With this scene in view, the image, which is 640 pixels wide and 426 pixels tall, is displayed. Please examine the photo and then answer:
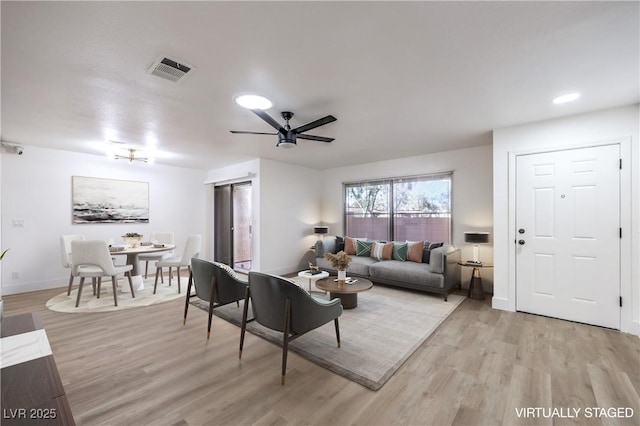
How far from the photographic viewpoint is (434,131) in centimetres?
396

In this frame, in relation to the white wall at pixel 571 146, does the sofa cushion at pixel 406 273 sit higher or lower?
lower

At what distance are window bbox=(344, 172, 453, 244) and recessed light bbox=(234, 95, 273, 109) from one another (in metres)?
3.84

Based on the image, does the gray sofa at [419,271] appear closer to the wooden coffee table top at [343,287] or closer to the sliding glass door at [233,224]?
the wooden coffee table top at [343,287]

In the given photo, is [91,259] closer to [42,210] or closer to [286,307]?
[42,210]

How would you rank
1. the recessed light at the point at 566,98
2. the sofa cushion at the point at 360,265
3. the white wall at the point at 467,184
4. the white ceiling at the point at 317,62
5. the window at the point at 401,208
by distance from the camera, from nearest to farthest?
the white ceiling at the point at 317,62, the recessed light at the point at 566,98, the white wall at the point at 467,184, the sofa cushion at the point at 360,265, the window at the point at 401,208

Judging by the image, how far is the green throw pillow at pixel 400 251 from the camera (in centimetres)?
520

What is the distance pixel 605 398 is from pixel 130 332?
14.3 ft

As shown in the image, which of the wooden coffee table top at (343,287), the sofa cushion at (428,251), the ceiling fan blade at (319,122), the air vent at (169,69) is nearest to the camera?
the air vent at (169,69)

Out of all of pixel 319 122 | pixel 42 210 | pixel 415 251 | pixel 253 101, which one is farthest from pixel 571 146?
pixel 42 210

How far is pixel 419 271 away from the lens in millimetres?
4430

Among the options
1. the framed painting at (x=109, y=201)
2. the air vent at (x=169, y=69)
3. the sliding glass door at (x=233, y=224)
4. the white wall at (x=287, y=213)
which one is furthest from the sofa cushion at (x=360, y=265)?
the framed painting at (x=109, y=201)

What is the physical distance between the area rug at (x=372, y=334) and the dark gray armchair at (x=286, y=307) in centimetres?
44

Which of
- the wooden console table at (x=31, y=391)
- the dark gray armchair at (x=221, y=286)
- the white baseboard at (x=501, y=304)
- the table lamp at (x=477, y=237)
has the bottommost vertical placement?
the white baseboard at (x=501, y=304)

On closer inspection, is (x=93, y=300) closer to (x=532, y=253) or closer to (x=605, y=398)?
(x=605, y=398)
